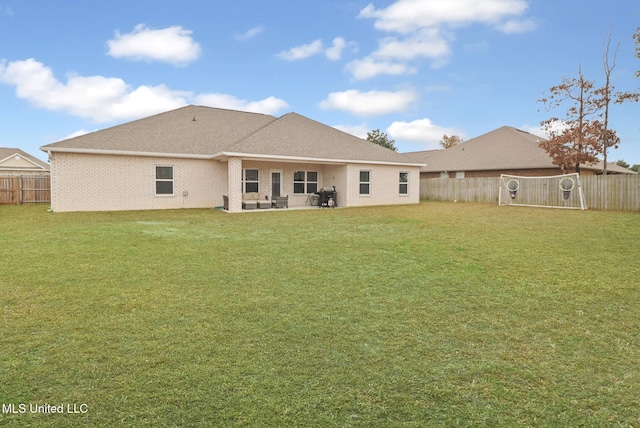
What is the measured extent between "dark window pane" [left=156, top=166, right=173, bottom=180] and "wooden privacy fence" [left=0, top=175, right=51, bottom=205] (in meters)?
8.57

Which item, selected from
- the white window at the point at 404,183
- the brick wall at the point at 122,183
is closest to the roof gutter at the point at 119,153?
the brick wall at the point at 122,183

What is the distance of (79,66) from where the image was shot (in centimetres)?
1761

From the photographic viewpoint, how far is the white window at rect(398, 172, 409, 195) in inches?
874

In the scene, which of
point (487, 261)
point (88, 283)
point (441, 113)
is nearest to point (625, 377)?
point (487, 261)

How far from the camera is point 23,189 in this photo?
2028 cm

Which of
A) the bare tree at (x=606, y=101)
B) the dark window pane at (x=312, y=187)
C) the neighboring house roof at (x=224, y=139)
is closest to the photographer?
the neighboring house roof at (x=224, y=139)

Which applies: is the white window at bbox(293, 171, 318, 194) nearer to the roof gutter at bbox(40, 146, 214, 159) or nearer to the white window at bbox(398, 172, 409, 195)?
the roof gutter at bbox(40, 146, 214, 159)

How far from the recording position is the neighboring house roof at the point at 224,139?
16.3 meters

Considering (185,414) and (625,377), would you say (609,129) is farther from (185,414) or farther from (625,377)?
(185,414)

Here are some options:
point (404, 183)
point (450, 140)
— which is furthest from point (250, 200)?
point (450, 140)

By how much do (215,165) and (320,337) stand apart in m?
16.3

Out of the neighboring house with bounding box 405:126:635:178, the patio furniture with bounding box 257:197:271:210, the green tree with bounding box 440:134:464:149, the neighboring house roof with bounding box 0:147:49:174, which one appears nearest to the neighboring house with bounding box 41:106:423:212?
the patio furniture with bounding box 257:197:271:210

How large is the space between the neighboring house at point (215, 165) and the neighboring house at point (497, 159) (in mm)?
8596

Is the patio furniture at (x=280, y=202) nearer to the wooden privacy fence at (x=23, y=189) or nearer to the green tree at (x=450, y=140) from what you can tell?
the wooden privacy fence at (x=23, y=189)
